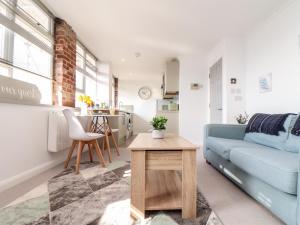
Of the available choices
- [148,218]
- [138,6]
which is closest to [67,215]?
[148,218]

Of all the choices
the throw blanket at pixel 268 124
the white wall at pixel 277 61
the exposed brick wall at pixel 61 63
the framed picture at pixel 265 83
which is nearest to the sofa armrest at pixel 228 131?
the throw blanket at pixel 268 124

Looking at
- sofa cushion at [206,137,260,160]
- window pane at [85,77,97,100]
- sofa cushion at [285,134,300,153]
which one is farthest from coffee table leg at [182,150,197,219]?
window pane at [85,77,97,100]

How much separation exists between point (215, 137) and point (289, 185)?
62.5 inches

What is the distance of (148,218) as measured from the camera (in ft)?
4.37

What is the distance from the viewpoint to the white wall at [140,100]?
8.21 metres

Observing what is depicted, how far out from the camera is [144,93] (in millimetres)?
8375

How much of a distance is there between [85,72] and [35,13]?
6.45ft

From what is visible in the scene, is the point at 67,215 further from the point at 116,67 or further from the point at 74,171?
the point at 116,67

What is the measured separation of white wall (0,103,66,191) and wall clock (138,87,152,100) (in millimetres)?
5773

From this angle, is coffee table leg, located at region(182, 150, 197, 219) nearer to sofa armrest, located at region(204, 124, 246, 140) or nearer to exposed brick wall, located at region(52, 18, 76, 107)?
sofa armrest, located at region(204, 124, 246, 140)

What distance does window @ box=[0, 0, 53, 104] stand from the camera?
6.88ft

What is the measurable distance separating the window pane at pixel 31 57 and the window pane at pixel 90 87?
175 centimetres

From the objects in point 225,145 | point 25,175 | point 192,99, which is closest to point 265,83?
point 225,145

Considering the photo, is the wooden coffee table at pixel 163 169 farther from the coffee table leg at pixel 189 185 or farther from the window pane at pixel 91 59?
the window pane at pixel 91 59
